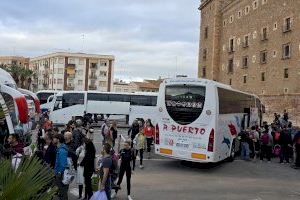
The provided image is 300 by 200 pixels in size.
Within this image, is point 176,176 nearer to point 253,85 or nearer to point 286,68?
point 286,68

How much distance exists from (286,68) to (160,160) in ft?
104

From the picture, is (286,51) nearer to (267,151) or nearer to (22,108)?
(267,151)

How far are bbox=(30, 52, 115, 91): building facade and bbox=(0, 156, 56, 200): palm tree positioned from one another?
118m

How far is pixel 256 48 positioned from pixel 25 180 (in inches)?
2121

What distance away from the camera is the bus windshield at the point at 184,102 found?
56.6 ft

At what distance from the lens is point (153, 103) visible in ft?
136

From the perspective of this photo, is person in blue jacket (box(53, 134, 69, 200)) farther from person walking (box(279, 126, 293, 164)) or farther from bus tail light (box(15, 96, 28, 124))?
person walking (box(279, 126, 293, 164))

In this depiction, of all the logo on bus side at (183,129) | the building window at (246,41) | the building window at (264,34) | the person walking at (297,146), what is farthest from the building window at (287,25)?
the logo on bus side at (183,129)

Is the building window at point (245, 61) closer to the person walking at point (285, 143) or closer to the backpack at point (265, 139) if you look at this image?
the person walking at point (285, 143)

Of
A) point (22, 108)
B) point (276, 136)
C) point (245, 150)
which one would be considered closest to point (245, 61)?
point (276, 136)

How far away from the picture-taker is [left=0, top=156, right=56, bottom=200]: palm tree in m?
2.85

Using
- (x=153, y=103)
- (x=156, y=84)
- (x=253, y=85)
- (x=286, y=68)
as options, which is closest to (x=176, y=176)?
(x=153, y=103)

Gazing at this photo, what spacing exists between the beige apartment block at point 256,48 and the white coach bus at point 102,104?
50.2 ft

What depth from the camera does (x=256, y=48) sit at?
5466 cm
